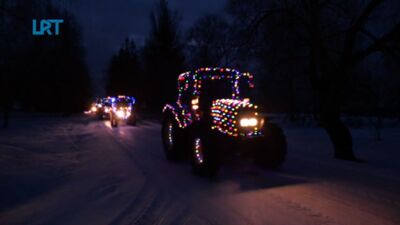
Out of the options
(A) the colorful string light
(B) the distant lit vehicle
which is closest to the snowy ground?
(A) the colorful string light

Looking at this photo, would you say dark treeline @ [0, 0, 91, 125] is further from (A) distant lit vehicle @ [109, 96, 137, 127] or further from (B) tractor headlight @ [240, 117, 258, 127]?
(B) tractor headlight @ [240, 117, 258, 127]

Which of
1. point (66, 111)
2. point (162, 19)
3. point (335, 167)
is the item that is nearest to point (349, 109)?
point (162, 19)

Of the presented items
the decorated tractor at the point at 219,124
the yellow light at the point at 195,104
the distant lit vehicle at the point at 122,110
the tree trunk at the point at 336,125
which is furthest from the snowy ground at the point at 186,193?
the distant lit vehicle at the point at 122,110

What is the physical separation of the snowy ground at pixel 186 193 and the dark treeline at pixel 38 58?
151 inches

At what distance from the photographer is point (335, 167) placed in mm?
9102

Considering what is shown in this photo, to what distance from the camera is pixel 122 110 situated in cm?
2534

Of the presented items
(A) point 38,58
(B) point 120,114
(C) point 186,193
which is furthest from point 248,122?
(B) point 120,114

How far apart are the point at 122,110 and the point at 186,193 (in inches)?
770

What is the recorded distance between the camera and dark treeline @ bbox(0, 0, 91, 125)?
9.90 m

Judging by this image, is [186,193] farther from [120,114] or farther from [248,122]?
[120,114]

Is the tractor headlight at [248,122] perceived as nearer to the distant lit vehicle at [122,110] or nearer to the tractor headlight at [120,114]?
the distant lit vehicle at [122,110]

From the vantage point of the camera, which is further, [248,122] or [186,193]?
[248,122]

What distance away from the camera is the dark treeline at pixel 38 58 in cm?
990

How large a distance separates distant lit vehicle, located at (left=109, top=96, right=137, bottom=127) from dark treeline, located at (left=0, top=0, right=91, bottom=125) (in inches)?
194
